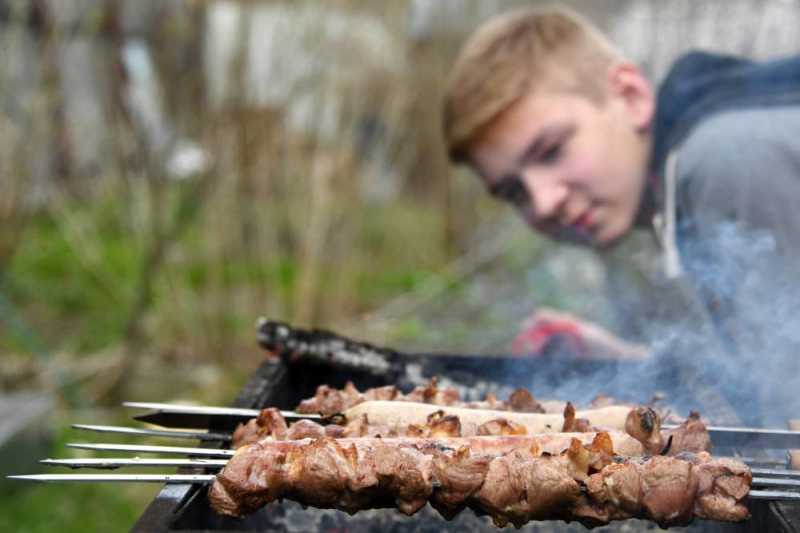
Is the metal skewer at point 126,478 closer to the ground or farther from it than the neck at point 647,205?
closer to the ground

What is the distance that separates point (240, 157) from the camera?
6.27 meters

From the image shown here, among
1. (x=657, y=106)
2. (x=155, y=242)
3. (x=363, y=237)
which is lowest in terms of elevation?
(x=657, y=106)

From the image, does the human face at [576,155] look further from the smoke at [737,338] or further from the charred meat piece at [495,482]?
the charred meat piece at [495,482]

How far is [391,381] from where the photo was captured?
2.63 m

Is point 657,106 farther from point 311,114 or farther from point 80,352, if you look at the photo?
point 80,352

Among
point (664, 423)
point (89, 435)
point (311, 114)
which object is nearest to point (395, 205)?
point (311, 114)

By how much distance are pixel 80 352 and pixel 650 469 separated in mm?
6536

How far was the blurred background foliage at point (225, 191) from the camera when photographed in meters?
5.64

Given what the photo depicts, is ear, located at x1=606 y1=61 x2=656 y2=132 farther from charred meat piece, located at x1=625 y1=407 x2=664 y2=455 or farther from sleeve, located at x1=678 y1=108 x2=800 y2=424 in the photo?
charred meat piece, located at x1=625 y1=407 x2=664 y2=455

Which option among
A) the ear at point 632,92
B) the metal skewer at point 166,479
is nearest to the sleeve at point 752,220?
the ear at point 632,92

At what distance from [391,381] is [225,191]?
4.24 meters

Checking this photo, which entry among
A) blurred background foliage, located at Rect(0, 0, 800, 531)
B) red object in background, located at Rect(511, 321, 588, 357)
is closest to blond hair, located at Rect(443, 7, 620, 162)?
red object in background, located at Rect(511, 321, 588, 357)

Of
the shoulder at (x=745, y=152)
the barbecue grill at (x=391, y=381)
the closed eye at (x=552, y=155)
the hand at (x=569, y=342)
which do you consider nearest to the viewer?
the barbecue grill at (x=391, y=381)

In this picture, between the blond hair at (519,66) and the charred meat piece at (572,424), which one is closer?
the charred meat piece at (572,424)
